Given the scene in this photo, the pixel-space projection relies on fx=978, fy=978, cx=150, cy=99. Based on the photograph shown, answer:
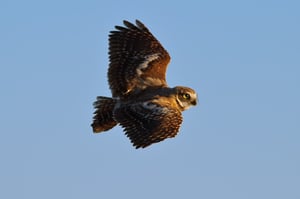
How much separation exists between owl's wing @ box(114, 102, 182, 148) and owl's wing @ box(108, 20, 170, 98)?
128 cm

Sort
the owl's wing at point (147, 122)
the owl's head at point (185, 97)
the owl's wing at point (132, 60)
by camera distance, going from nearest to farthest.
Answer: the owl's wing at point (147, 122) < the owl's head at point (185, 97) < the owl's wing at point (132, 60)

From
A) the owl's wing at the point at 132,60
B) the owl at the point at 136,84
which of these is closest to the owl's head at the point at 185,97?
the owl at the point at 136,84

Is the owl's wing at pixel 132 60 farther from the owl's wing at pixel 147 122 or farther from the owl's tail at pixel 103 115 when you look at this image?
the owl's wing at pixel 147 122

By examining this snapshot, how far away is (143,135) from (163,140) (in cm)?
69

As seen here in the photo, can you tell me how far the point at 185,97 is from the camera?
30891 millimetres

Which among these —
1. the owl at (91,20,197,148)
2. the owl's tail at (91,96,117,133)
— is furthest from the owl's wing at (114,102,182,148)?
the owl's tail at (91,96,117,133)

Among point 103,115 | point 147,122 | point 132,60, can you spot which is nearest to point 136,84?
point 132,60

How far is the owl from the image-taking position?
30094mm

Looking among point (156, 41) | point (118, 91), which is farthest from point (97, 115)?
point (156, 41)

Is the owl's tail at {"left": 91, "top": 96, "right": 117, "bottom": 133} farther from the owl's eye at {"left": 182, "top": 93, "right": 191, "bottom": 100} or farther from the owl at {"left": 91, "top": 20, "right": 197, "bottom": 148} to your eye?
the owl's eye at {"left": 182, "top": 93, "right": 191, "bottom": 100}

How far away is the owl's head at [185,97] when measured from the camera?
30766 mm

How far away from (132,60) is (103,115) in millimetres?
2059

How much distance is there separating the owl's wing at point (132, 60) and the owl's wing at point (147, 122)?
128cm

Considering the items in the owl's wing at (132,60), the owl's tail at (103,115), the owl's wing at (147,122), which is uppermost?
the owl's wing at (132,60)
